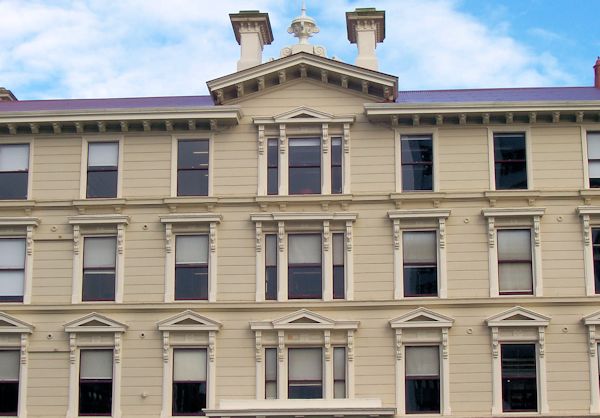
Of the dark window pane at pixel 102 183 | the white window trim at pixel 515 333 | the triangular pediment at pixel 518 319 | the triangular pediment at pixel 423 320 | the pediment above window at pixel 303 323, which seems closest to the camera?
the white window trim at pixel 515 333

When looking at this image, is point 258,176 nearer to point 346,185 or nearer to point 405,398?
point 346,185

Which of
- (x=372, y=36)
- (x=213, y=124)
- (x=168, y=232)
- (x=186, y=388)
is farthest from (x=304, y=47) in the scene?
(x=186, y=388)

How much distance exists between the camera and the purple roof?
3775cm

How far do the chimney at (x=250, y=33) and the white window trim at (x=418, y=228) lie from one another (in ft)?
25.3

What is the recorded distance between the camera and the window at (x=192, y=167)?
3616cm

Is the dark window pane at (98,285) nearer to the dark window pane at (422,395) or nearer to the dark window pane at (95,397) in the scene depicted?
the dark window pane at (95,397)

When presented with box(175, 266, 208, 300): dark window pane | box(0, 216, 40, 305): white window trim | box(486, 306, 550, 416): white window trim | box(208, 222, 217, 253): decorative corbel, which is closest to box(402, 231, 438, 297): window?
box(486, 306, 550, 416): white window trim

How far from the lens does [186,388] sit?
3459 centimetres

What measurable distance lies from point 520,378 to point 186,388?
10.3 meters

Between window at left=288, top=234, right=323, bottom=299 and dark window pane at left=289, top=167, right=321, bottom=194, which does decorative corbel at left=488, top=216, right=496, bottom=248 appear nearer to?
window at left=288, top=234, right=323, bottom=299

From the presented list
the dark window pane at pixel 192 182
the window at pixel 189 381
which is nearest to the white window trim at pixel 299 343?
the window at pixel 189 381

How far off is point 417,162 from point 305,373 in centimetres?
764

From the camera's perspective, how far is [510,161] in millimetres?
35812

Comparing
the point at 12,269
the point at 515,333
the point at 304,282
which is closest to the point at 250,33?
the point at 304,282
